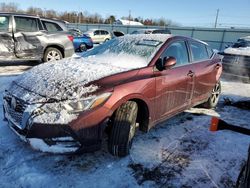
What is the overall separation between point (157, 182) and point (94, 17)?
67753mm

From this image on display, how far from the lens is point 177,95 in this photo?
4023mm

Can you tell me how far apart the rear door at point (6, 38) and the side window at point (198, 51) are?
587cm

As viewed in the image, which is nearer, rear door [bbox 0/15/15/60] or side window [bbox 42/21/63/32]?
rear door [bbox 0/15/15/60]

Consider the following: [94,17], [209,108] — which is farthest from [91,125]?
[94,17]

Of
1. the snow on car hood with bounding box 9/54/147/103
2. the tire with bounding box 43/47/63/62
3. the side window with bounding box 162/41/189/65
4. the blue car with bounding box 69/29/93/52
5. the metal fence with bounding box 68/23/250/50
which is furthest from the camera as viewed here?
the metal fence with bounding box 68/23/250/50

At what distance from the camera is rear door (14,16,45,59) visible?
26.7 ft

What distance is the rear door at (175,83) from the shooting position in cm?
364

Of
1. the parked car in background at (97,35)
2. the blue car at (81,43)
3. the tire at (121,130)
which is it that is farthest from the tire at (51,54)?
the parked car in background at (97,35)

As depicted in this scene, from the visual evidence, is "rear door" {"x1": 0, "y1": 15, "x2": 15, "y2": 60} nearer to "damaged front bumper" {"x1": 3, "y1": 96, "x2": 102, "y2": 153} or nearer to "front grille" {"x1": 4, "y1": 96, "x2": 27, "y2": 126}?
"front grille" {"x1": 4, "y1": 96, "x2": 27, "y2": 126}

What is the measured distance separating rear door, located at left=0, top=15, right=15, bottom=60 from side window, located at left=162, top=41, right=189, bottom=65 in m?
5.87

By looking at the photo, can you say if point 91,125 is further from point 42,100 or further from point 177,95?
point 177,95

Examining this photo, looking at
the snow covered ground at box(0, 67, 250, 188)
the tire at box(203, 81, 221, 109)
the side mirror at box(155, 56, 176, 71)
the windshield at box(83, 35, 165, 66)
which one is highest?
the windshield at box(83, 35, 165, 66)

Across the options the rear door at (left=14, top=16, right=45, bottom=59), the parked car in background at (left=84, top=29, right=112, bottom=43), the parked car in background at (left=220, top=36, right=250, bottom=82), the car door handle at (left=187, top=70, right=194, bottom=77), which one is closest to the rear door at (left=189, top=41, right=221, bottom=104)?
the car door handle at (left=187, top=70, right=194, bottom=77)

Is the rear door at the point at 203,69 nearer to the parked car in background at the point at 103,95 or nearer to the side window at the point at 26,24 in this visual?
the parked car in background at the point at 103,95
